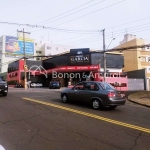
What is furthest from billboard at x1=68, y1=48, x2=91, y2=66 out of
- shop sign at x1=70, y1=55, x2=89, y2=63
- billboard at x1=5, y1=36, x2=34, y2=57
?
billboard at x1=5, y1=36, x2=34, y2=57

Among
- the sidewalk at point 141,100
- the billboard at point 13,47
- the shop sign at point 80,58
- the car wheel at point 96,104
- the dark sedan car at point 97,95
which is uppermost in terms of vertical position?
the billboard at point 13,47

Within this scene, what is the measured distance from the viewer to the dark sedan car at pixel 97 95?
10896mm

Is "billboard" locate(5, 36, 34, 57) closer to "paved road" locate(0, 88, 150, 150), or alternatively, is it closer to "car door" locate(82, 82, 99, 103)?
"car door" locate(82, 82, 99, 103)

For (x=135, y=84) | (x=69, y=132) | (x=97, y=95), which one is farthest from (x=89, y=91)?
(x=135, y=84)

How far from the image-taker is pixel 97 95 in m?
11.2

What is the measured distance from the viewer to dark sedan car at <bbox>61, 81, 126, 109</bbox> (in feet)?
35.7

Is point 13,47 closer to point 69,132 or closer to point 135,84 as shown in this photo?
point 135,84

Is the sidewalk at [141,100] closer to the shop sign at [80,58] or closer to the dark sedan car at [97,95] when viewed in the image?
the dark sedan car at [97,95]

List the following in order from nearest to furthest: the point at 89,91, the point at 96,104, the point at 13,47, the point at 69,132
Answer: the point at 69,132 < the point at 96,104 < the point at 89,91 < the point at 13,47

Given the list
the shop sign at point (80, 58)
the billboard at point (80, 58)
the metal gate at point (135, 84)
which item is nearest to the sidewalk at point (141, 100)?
the metal gate at point (135, 84)

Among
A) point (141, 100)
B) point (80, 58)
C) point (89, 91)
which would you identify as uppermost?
point (80, 58)

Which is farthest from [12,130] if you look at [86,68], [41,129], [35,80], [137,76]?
[35,80]

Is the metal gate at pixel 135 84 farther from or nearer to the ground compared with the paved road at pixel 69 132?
farther from the ground

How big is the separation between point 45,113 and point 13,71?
4488cm
